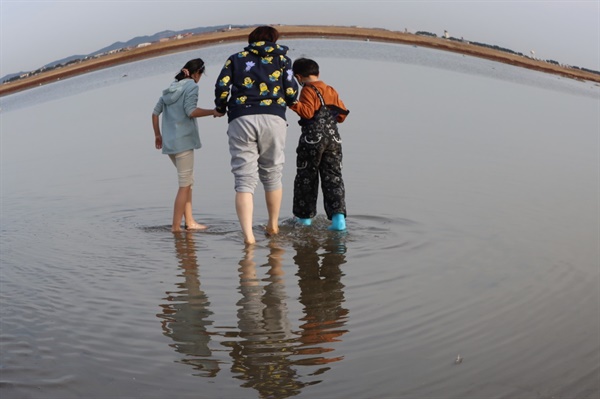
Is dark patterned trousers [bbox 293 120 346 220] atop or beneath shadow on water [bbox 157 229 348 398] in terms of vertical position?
atop

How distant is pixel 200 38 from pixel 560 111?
33.3m

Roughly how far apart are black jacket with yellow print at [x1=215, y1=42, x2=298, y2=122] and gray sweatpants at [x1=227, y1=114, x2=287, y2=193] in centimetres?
6

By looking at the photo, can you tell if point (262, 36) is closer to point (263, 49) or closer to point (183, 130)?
point (263, 49)

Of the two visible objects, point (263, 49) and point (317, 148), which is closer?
point (263, 49)

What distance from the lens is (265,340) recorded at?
4.14 meters

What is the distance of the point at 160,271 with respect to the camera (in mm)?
5738

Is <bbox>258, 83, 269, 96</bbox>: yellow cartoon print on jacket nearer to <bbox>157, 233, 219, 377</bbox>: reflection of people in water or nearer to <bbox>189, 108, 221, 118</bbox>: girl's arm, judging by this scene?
<bbox>189, 108, 221, 118</bbox>: girl's arm

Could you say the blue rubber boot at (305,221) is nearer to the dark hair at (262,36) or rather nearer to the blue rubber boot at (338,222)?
the blue rubber boot at (338,222)

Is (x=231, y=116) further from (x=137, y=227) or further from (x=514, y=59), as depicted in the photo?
(x=514, y=59)

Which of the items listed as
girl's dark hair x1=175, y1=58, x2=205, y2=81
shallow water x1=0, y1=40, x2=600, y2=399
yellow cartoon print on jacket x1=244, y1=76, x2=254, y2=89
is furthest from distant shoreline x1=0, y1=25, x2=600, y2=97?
yellow cartoon print on jacket x1=244, y1=76, x2=254, y2=89

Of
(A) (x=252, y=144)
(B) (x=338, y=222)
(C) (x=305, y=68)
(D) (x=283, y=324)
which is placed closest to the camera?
(D) (x=283, y=324)

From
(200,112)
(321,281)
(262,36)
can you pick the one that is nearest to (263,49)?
(262,36)

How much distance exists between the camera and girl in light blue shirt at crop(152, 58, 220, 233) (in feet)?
23.8

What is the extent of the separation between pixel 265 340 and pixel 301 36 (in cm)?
4506
